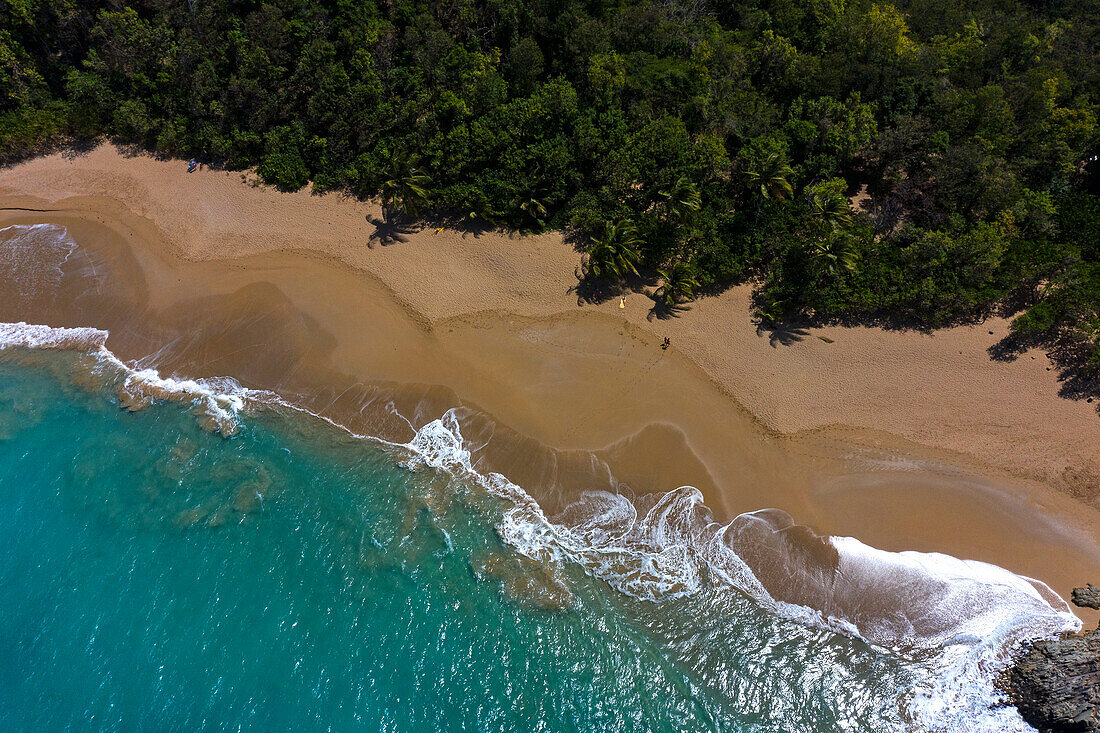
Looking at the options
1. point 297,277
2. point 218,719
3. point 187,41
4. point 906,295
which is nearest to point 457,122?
point 297,277

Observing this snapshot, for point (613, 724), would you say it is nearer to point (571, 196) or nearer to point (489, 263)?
point (489, 263)

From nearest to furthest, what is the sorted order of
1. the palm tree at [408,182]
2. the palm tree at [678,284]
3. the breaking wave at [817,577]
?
the breaking wave at [817,577] < the palm tree at [678,284] < the palm tree at [408,182]

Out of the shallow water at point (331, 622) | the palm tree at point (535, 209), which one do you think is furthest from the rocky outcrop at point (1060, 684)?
the palm tree at point (535, 209)

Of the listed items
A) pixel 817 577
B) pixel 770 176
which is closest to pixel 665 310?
pixel 770 176

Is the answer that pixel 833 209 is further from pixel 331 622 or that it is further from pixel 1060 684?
pixel 331 622

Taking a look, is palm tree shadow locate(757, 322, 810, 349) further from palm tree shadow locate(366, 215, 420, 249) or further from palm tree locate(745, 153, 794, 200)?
palm tree shadow locate(366, 215, 420, 249)

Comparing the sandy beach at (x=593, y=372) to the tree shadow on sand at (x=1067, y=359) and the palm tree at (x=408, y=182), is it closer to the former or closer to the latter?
the tree shadow on sand at (x=1067, y=359)
